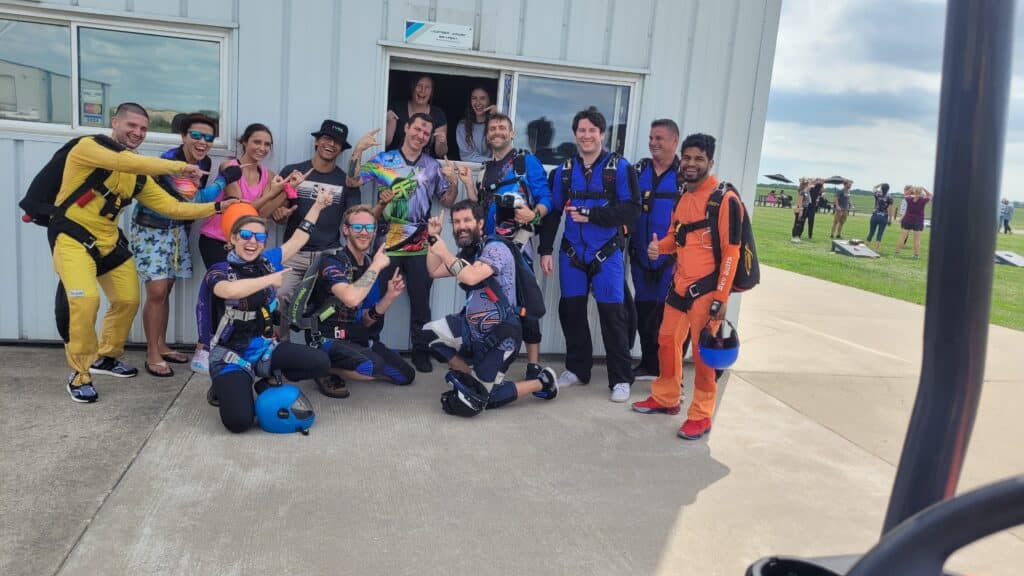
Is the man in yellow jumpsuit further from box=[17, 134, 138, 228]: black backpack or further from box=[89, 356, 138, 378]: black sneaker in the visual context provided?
box=[89, 356, 138, 378]: black sneaker

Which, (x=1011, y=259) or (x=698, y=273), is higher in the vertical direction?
(x=698, y=273)

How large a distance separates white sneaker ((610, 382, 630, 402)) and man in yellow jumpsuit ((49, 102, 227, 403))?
320 cm

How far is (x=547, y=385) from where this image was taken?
528 cm

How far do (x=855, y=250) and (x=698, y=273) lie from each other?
693 inches

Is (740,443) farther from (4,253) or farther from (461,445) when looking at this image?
(4,253)

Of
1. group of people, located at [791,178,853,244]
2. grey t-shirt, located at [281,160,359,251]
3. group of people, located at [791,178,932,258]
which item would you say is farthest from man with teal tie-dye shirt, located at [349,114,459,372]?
group of people, located at [791,178,853,244]

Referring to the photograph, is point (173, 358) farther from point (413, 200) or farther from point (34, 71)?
point (34, 71)

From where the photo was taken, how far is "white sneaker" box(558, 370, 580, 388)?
575 cm

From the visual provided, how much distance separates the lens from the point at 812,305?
37.2 feet

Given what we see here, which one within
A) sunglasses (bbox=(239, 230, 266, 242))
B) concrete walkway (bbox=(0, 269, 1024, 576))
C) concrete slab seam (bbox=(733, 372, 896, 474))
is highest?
sunglasses (bbox=(239, 230, 266, 242))

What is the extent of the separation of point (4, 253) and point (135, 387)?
1.73 m

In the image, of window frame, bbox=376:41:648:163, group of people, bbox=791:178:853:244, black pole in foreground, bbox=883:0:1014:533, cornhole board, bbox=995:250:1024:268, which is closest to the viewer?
black pole in foreground, bbox=883:0:1014:533

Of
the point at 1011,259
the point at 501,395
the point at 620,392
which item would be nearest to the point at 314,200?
the point at 501,395

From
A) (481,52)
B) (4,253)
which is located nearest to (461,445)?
(481,52)
